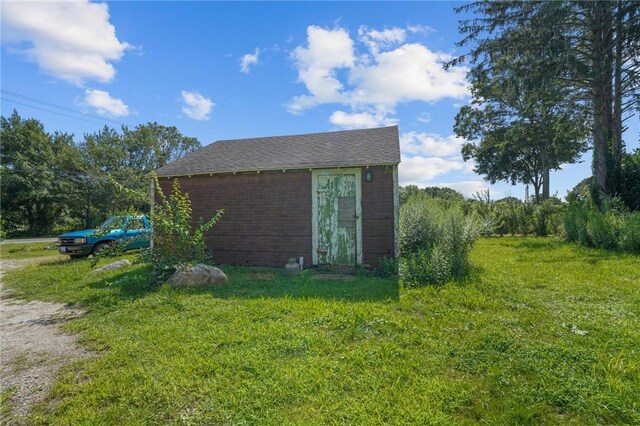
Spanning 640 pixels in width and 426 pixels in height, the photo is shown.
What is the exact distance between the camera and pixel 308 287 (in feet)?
18.0

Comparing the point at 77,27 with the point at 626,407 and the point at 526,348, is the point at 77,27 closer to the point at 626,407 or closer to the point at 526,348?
the point at 526,348

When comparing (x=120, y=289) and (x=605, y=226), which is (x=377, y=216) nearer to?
(x=120, y=289)

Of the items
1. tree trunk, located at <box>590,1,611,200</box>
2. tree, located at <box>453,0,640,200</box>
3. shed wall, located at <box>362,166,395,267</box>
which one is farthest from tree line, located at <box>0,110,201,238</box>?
tree trunk, located at <box>590,1,611,200</box>

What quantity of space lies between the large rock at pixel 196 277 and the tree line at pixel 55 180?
19.0 metres

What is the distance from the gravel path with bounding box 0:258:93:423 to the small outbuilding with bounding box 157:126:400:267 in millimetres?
4200

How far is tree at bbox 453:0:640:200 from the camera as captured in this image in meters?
10.5

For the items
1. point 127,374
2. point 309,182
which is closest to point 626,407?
point 127,374

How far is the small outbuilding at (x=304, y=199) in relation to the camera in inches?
287

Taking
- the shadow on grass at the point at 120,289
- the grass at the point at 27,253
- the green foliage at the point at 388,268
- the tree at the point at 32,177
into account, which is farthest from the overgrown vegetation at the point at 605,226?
the tree at the point at 32,177

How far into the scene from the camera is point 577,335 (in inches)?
126

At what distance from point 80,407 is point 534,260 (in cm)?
896

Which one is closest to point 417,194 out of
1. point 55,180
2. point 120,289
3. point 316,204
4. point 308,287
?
point 316,204

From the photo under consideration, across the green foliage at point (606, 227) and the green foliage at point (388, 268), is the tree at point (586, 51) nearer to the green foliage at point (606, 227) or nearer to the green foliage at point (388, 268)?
the green foliage at point (606, 227)

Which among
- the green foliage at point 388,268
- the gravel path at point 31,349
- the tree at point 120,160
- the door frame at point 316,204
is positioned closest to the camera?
the gravel path at point 31,349
